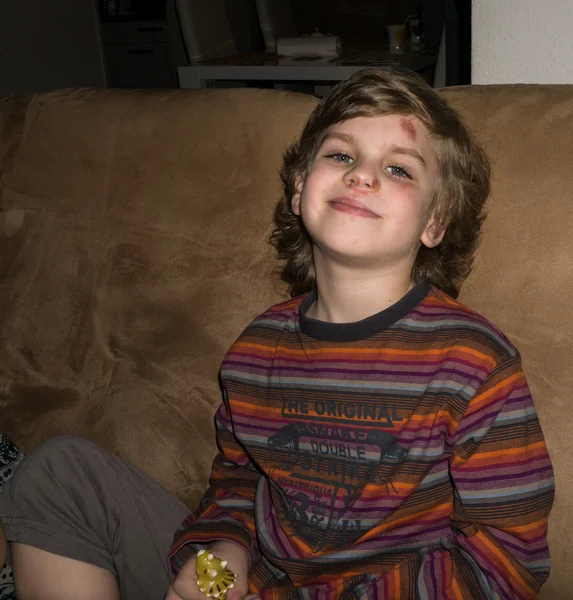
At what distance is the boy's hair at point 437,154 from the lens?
3.79 ft

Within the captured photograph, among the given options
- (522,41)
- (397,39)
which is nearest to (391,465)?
(522,41)

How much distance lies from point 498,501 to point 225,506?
480 millimetres

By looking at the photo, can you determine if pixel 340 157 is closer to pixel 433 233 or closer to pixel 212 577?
pixel 433 233

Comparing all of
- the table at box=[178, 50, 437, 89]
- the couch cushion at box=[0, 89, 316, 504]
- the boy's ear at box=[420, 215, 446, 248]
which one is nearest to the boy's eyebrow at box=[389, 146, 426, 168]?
the boy's ear at box=[420, 215, 446, 248]

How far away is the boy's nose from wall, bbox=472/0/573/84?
1.58 ft

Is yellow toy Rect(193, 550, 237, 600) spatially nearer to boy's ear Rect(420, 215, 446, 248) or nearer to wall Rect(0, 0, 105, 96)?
boy's ear Rect(420, 215, 446, 248)

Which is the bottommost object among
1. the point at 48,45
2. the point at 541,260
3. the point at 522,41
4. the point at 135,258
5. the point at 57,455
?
the point at 48,45

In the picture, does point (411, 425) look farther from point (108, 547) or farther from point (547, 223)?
point (108, 547)

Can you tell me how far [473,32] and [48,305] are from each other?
106cm

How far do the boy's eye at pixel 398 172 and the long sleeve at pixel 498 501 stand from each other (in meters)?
0.35

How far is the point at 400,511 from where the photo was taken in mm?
1047

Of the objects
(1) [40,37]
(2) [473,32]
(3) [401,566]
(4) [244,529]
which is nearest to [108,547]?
(4) [244,529]

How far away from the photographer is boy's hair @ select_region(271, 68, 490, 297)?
1.15 meters

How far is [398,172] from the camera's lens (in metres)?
1.13
